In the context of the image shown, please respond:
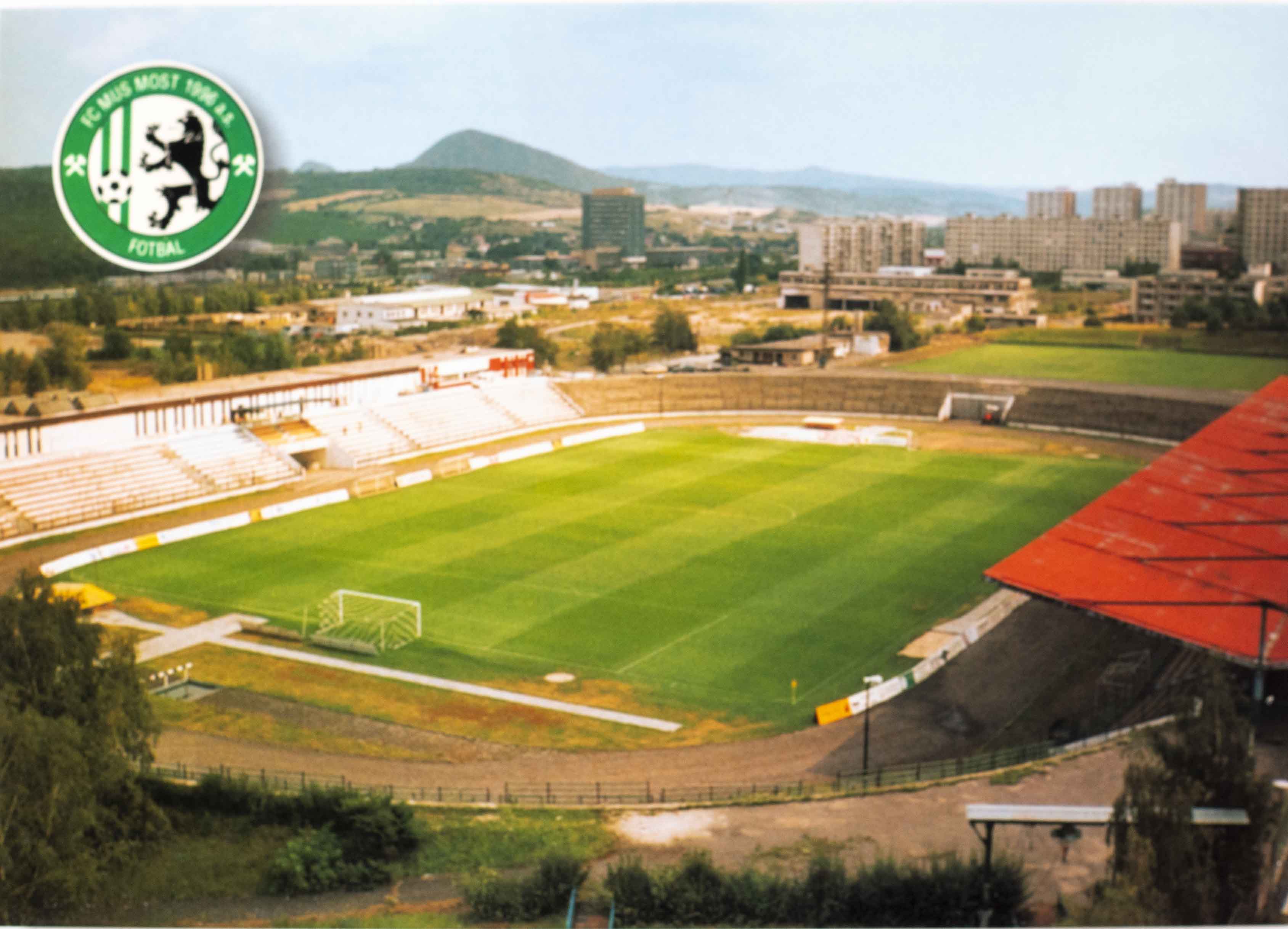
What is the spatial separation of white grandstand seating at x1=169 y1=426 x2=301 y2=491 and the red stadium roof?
77.5 feet

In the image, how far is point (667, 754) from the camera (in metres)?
19.5

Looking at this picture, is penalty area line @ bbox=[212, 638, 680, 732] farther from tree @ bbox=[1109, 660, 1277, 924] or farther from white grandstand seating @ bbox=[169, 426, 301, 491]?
white grandstand seating @ bbox=[169, 426, 301, 491]

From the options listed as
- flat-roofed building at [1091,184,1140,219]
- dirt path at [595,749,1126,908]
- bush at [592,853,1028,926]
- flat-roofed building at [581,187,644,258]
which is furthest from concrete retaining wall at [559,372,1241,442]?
flat-roofed building at [1091,184,1140,219]

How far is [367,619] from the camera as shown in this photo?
25766 mm

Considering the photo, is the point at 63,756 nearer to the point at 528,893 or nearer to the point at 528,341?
the point at 528,893

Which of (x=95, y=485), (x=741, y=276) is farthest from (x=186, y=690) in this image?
(x=741, y=276)

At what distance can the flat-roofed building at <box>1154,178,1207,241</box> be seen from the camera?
11819cm

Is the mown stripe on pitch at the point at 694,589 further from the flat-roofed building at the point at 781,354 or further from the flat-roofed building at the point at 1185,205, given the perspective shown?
the flat-roofed building at the point at 1185,205

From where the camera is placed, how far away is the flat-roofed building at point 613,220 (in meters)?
126

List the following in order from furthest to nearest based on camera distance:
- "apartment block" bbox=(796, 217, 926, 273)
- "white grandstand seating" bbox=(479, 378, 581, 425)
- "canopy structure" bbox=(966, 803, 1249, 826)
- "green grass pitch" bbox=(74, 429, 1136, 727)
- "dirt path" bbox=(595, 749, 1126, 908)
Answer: "apartment block" bbox=(796, 217, 926, 273), "white grandstand seating" bbox=(479, 378, 581, 425), "green grass pitch" bbox=(74, 429, 1136, 727), "dirt path" bbox=(595, 749, 1126, 908), "canopy structure" bbox=(966, 803, 1249, 826)

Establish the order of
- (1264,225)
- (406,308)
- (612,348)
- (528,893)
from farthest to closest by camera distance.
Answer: (1264,225) < (406,308) < (612,348) < (528,893)

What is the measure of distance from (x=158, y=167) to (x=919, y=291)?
95241 millimetres

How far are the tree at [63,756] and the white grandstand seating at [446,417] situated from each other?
89.2 ft

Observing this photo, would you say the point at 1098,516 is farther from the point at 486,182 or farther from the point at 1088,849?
the point at 486,182
